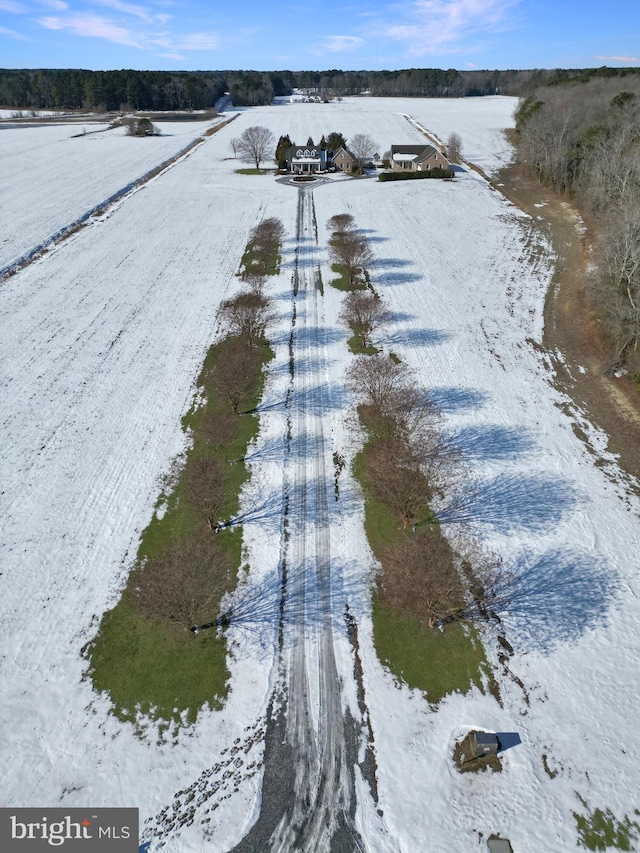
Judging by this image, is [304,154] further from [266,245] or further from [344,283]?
[344,283]

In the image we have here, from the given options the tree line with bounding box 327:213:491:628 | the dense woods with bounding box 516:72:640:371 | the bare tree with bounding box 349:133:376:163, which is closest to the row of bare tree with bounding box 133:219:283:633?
the tree line with bounding box 327:213:491:628

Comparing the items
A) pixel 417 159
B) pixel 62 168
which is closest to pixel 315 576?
pixel 417 159

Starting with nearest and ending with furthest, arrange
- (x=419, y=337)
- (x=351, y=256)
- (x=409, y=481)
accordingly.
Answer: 1. (x=409, y=481)
2. (x=419, y=337)
3. (x=351, y=256)

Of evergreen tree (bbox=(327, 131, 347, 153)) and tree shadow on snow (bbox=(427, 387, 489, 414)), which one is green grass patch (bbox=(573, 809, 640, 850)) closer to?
tree shadow on snow (bbox=(427, 387, 489, 414))

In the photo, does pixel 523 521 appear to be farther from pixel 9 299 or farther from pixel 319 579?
pixel 9 299

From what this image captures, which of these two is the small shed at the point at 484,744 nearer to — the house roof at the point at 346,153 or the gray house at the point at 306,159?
the gray house at the point at 306,159
